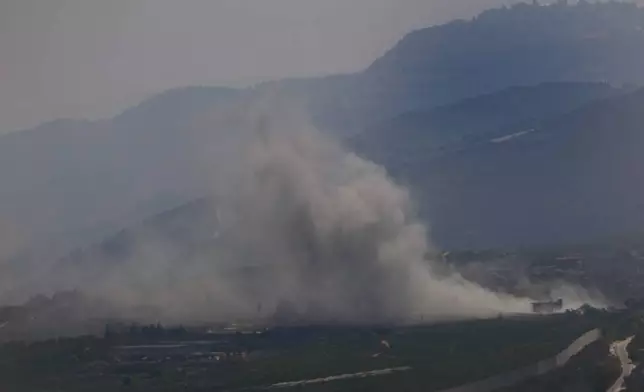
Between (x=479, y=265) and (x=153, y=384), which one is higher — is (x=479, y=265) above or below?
above

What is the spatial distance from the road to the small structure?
27.0 ft

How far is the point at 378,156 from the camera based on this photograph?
342 feet

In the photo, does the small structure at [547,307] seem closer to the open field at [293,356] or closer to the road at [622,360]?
the open field at [293,356]

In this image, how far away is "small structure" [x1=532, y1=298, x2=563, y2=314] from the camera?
4684 centimetres

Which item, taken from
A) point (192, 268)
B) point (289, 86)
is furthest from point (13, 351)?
point (289, 86)

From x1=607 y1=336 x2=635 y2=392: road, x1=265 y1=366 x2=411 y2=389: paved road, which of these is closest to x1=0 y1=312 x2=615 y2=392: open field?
x1=265 y1=366 x2=411 y2=389: paved road

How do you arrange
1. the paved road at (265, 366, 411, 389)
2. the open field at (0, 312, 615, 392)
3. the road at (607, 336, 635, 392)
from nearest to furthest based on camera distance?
the road at (607, 336, 635, 392) < the paved road at (265, 366, 411, 389) < the open field at (0, 312, 615, 392)

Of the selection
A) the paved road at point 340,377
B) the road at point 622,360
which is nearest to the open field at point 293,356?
Answer: the paved road at point 340,377

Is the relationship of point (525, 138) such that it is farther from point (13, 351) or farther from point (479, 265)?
point (13, 351)

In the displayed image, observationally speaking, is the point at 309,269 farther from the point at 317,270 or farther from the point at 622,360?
the point at 622,360

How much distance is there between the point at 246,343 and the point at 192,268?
19.5 m

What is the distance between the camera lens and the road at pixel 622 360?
30688mm

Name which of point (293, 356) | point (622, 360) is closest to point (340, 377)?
point (293, 356)

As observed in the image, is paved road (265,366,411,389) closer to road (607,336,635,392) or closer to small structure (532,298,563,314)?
road (607,336,635,392)
